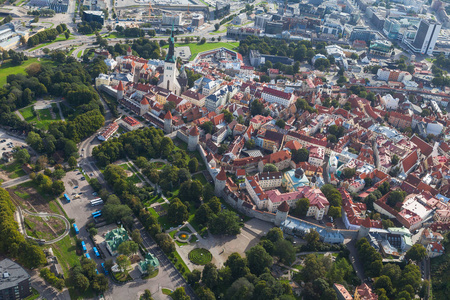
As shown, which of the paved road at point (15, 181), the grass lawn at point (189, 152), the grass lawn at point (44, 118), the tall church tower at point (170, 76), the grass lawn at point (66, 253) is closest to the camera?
the grass lawn at point (66, 253)

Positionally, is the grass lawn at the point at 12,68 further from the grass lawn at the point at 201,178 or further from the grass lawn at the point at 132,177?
the grass lawn at the point at 201,178

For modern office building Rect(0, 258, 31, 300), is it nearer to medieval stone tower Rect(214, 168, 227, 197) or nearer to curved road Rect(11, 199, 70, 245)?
curved road Rect(11, 199, 70, 245)

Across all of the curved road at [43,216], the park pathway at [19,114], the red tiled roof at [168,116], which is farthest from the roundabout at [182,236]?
the park pathway at [19,114]

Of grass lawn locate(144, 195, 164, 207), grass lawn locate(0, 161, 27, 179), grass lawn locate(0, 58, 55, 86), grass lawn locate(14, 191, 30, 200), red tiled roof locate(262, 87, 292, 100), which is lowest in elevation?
grass lawn locate(14, 191, 30, 200)

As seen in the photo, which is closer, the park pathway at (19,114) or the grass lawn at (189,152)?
the grass lawn at (189,152)

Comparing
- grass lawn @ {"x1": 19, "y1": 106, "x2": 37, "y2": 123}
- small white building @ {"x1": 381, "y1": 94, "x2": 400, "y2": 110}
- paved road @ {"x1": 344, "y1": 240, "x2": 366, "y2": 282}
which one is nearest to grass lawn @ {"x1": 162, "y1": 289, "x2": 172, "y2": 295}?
paved road @ {"x1": 344, "y1": 240, "x2": 366, "y2": 282}
